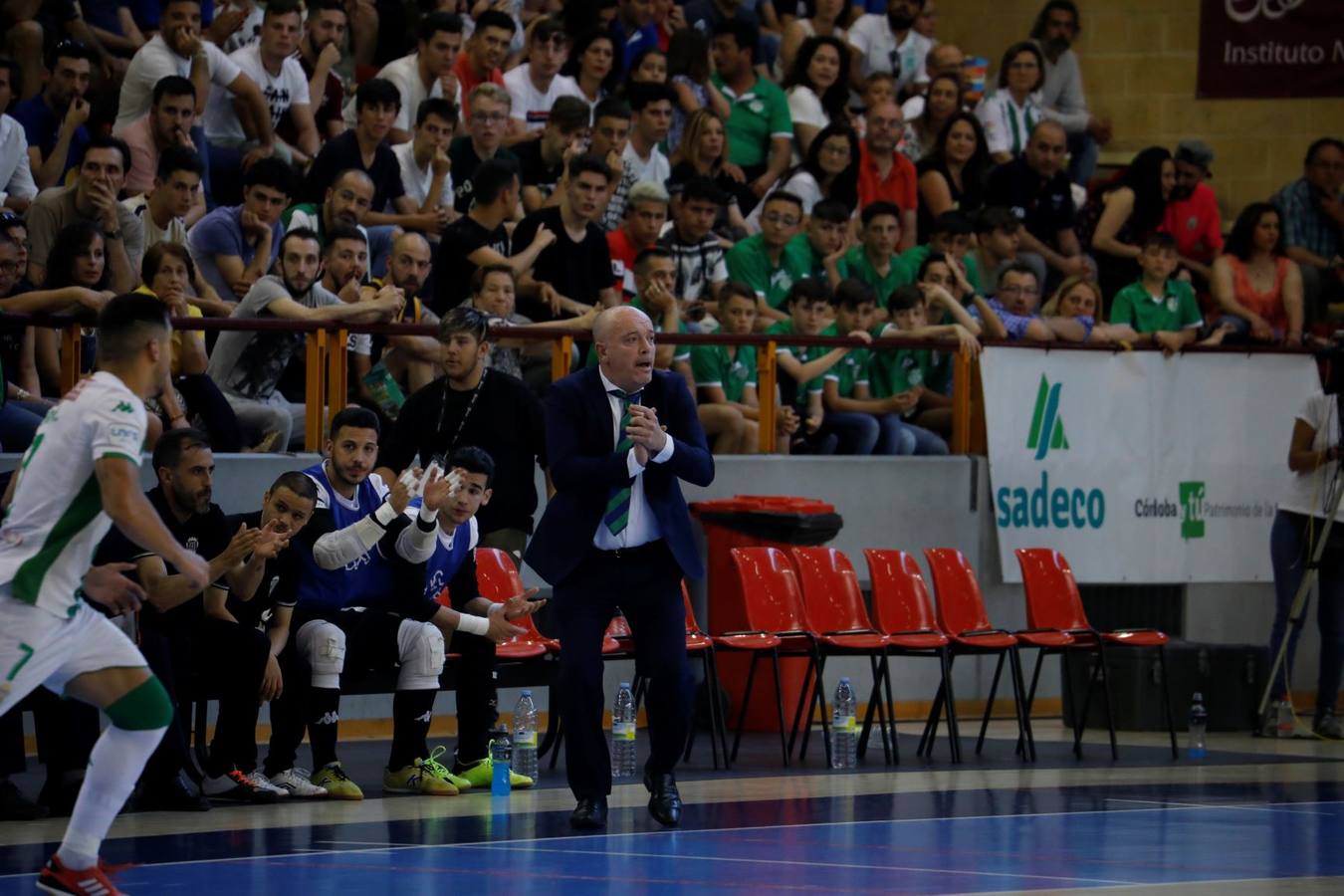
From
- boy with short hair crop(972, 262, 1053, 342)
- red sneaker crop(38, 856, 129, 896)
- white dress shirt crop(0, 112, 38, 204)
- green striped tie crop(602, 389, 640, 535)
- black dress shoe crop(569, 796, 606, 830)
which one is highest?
white dress shirt crop(0, 112, 38, 204)

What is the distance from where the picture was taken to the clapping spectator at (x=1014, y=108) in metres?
18.2

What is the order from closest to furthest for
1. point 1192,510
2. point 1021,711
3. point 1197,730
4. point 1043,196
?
point 1021,711 < point 1197,730 < point 1192,510 < point 1043,196

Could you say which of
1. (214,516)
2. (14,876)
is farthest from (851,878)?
(214,516)

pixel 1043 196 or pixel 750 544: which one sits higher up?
pixel 1043 196

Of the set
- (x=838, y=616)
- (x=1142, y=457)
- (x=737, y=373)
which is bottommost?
(x=838, y=616)

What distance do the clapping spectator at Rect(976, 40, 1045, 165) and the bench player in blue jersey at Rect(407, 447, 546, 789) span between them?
30.2ft

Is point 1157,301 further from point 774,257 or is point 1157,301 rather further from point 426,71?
point 426,71

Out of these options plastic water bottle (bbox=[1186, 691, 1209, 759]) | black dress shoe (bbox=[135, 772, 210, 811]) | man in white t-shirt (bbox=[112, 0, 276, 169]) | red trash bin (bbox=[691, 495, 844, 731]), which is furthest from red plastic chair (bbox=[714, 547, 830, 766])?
man in white t-shirt (bbox=[112, 0, 276, 169])

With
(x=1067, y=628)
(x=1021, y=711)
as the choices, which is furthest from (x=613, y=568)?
(x=1067, y=628)

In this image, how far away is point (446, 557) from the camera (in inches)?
399

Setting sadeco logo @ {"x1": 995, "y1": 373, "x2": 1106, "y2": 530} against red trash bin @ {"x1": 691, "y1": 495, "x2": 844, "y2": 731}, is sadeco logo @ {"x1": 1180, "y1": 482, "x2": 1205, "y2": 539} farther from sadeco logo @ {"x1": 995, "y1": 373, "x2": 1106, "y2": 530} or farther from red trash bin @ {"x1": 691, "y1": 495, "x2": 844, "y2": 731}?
red trash bin @ {"x1": 691, "y1": 495, "x2": 844, "y2": 731}

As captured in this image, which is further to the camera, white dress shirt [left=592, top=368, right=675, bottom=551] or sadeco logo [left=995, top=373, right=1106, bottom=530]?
sadeco logo [left=995, top=373, right=1106, bottom=530]

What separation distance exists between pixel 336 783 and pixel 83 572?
3.28 m

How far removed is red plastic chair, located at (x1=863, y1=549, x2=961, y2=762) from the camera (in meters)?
11.8
